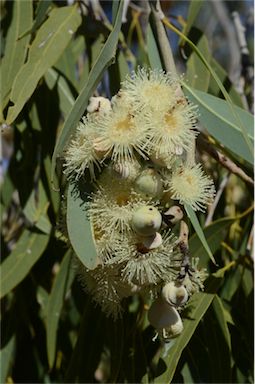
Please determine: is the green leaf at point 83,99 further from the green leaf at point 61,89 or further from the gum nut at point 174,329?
the green leaf at point 61,89

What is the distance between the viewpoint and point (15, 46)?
1.21 metres

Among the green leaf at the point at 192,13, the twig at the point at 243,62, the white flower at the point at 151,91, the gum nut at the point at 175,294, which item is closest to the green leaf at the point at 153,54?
the white flower at the point at 151,91

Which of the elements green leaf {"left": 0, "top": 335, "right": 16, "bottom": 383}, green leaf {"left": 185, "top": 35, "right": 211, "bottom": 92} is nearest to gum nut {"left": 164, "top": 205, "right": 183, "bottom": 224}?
green leaf {"left": 185, "top": 35, "right": 211, "bottom": 92}

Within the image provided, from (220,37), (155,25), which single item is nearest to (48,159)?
(155,25)

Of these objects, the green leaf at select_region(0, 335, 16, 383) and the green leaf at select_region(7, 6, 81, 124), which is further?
the green leaf at select_region(0, 335, 16, 383)

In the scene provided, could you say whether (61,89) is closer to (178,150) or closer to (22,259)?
(22,259)

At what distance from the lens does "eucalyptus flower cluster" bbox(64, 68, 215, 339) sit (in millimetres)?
858

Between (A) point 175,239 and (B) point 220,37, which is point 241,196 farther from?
(B) point 220,37

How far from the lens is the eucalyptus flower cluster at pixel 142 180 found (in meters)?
0.86

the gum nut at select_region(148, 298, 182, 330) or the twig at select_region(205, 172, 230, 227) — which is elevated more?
the gum nut at select_region(148, 298, 182, 330)

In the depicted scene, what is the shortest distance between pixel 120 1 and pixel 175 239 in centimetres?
36

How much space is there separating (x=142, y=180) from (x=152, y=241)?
7 cm

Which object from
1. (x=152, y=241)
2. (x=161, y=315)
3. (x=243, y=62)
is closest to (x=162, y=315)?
(x=161, y=315)

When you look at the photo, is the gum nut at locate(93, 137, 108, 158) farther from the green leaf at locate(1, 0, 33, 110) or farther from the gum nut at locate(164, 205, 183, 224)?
the green leaf at locate(1, 0, 33, 110)
